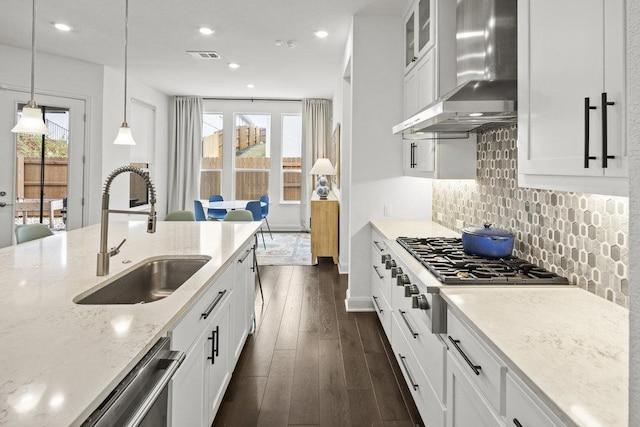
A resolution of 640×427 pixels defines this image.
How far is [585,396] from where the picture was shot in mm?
874

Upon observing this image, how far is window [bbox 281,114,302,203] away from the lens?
9.09 meters

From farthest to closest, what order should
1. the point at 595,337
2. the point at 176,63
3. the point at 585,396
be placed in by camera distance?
the point at 176,63
the point at 595,337
the point at 585,396

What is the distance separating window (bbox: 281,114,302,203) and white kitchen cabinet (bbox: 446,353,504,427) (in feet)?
25.3

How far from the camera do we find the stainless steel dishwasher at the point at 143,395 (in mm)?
898

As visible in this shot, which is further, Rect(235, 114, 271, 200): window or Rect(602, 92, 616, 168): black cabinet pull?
Rect(235, 114, 271, 200): window

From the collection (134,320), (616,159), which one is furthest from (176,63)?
(616,159)

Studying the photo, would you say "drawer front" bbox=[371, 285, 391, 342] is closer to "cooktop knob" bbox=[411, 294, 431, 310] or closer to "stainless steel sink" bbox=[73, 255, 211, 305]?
"cooktop knob" bbox=[411, 294, 431, 310]

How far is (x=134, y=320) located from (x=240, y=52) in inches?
192

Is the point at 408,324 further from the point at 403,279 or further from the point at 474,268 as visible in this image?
the point at 474,268

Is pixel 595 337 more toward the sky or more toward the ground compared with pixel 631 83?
more toward the ground

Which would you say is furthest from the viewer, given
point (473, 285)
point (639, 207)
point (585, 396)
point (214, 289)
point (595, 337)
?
point (214, 289)

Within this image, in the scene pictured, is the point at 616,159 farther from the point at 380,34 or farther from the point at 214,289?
the point at 380,34

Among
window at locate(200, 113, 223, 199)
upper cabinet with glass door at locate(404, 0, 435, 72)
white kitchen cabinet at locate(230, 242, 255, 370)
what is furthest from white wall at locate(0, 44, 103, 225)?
upper cabinet with glass door at locate(404, 0, 435, 72)

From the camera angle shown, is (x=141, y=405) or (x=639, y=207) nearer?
(x=639, y=207)
